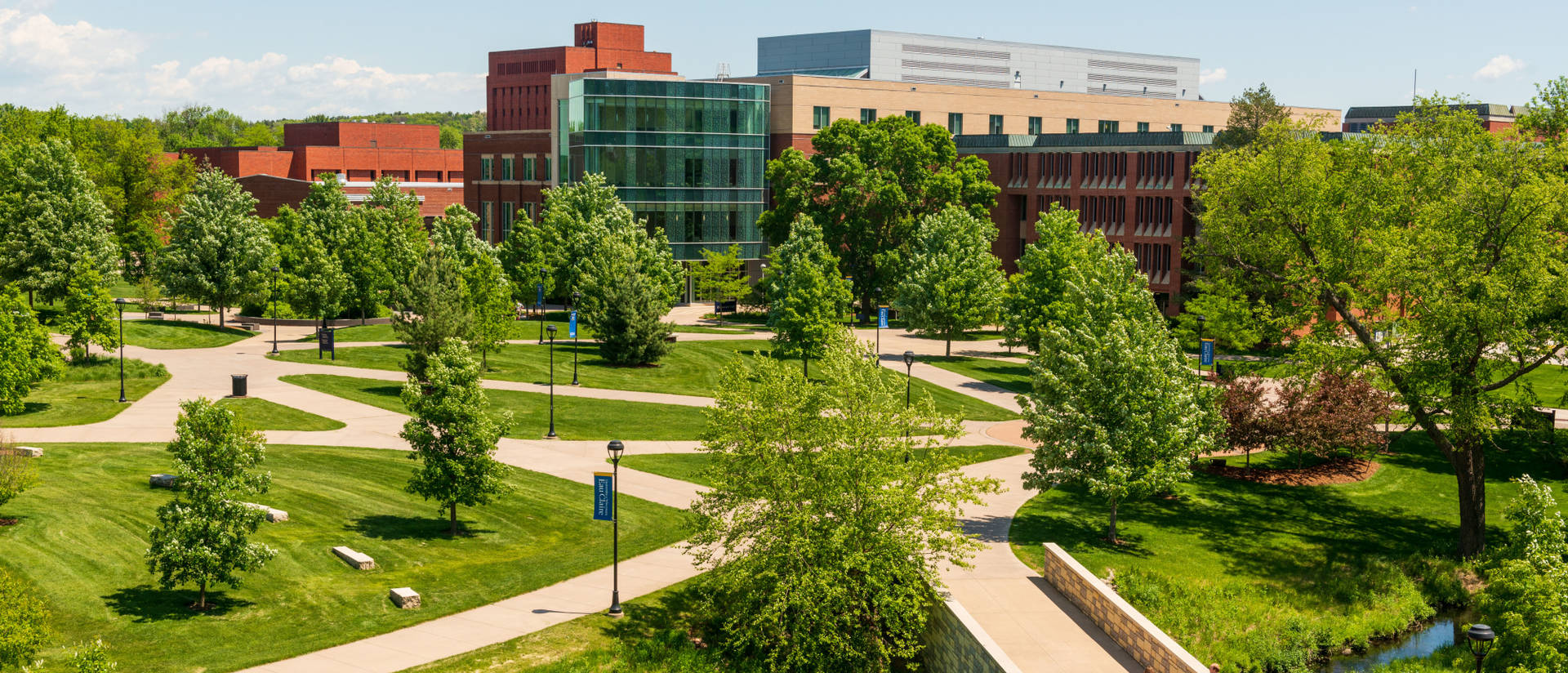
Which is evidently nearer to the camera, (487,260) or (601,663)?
(601,663)

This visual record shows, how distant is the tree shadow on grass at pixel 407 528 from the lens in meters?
32.2

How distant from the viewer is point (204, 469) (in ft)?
87.4

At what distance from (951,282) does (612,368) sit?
18.4m

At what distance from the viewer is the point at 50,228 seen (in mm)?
68125

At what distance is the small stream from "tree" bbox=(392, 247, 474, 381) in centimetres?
3293

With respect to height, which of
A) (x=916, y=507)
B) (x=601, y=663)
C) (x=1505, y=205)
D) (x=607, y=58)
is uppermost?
(x=607, y=58)

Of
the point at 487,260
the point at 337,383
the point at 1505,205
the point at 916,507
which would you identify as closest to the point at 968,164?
the point at 487,260

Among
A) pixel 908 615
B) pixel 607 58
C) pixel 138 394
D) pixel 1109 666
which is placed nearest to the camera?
pixel 1109 666

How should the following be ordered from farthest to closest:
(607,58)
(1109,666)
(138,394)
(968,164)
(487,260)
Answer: (607,58) → (968,164) → (487,260) → (138,394) → (1109,666)

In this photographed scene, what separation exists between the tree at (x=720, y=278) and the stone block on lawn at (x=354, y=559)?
54722 mm

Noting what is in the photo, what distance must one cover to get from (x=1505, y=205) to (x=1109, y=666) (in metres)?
19.3

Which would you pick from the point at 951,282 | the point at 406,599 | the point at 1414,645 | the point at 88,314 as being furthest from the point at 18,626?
the point at 951,282

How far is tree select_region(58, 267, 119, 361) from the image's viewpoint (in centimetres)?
5162

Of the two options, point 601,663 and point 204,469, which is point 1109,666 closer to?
point 601,663
